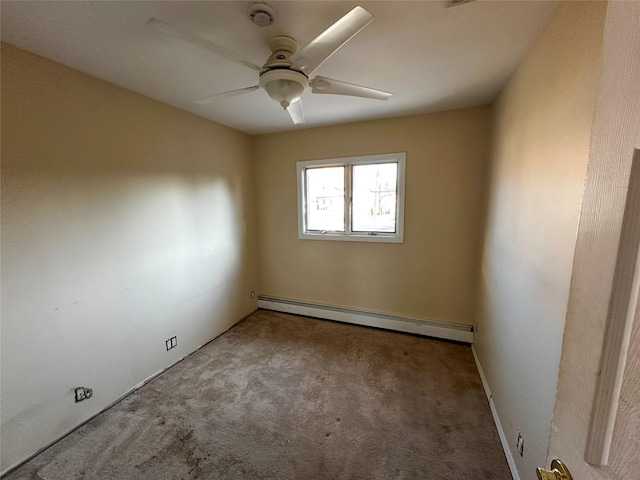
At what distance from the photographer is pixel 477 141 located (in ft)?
8.57

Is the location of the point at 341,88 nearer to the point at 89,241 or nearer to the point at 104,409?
the point at 89,241

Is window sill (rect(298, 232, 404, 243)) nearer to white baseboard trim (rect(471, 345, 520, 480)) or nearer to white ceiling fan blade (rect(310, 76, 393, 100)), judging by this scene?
white baseboard trim (rect(471, 345, 520, 480))

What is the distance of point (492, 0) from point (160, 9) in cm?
155

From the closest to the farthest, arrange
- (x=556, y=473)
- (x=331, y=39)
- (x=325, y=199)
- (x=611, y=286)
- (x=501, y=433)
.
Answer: (x=611, y=286), (x=556, y=473), (x=331, y=39), (x=501, y=433), (x=325, y=199)

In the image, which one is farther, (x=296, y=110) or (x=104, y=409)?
(x=104, y=409)

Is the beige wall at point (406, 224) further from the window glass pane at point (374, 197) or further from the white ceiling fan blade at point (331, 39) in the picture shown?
the white ceiling fan blade at point (331, 39)

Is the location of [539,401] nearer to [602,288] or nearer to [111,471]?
[602,288]

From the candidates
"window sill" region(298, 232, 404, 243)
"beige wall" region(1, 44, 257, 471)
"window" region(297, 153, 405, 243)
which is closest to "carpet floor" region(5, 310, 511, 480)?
"beige wall" region(1, 44, 257, 471)

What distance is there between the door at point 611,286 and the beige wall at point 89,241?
251cm

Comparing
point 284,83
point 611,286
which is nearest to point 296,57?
point 284,83

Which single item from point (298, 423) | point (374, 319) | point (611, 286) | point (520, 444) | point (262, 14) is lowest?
point (298, 423)

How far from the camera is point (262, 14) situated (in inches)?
49.0

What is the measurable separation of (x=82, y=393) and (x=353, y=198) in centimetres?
299

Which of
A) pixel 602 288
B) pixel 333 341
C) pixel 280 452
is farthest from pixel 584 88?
pixel 333 341
